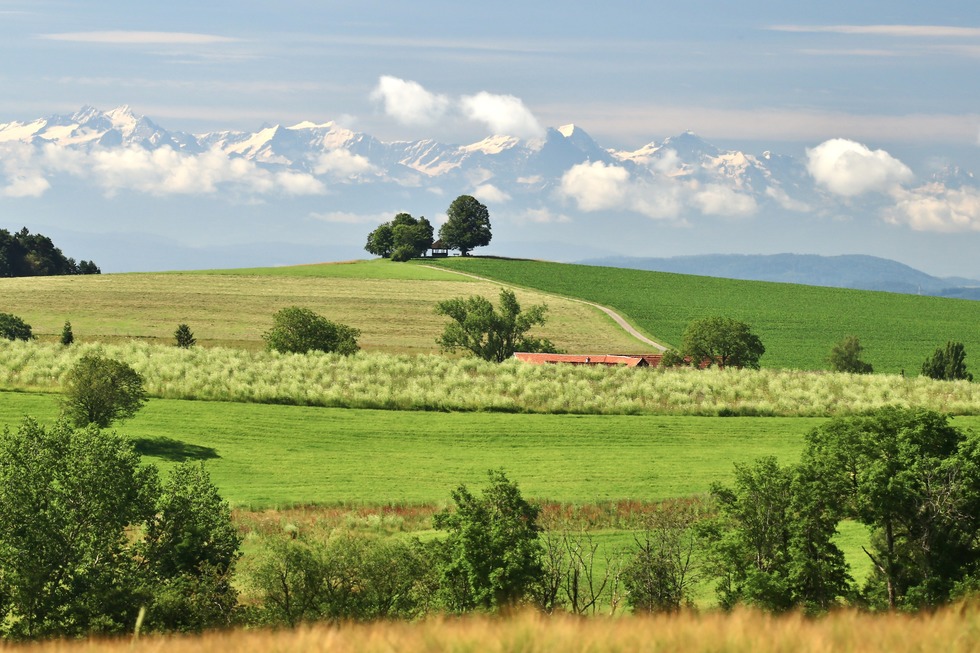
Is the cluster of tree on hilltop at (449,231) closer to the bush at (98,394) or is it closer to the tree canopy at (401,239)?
the tree canopy at (401,239)

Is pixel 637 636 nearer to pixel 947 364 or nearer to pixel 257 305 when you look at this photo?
pixel 947 364

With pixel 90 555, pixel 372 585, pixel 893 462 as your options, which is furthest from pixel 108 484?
pixel 893 462

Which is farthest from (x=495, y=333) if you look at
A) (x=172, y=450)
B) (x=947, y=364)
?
(x=172, y=450)

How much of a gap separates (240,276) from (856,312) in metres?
88.4

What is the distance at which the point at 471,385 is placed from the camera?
65750mm

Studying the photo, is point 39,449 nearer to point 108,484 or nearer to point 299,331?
point 108,484

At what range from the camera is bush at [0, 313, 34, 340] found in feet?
310

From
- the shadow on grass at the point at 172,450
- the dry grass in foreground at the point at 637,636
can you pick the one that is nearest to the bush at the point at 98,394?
the shadow on grass at the point at 172,450

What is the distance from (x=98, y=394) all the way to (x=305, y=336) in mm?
35143

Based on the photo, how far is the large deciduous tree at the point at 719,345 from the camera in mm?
96500

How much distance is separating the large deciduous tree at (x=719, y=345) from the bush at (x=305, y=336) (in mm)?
32053

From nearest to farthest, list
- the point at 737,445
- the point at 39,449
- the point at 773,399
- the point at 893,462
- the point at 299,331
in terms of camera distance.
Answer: the point at 39,449
the point at 893,462
the point at 737,445
the point at 773,399
the point at 299,331

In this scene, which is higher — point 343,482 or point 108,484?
point 108,484

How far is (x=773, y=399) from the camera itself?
6719 centimetres
